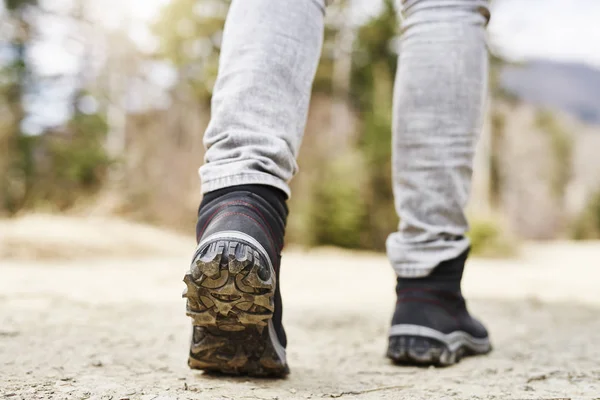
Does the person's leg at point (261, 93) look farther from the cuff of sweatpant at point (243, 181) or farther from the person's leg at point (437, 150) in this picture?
the person's leg at point (437, 150)

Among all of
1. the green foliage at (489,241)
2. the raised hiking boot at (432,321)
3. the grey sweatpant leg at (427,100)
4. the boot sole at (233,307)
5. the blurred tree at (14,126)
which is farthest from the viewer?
the blurred tree at (14,126)

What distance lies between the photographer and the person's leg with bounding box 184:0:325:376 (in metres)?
0.75

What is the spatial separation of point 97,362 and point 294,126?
20.7 inches

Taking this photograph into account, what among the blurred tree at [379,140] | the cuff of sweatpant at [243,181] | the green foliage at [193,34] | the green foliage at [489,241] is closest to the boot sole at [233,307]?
the cuff of sweatpant at [243,181]

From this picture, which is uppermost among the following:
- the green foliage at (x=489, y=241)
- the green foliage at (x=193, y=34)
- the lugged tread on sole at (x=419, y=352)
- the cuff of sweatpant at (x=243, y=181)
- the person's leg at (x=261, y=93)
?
the green foliage at (x=193, y=34)

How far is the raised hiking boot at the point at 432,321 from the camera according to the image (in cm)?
106

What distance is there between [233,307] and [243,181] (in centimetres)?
19

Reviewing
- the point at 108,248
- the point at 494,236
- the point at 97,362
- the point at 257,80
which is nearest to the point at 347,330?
the point at 97,362

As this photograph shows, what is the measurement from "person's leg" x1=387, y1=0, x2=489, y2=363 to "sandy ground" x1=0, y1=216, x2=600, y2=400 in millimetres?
146

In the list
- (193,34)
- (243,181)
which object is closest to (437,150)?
(243,181)

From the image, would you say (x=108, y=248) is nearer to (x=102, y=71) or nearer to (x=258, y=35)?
(x=258, y=35)

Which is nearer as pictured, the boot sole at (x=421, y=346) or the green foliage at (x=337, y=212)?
the boot sole at (x=421, y=346)

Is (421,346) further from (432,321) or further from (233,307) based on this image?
(233,307)

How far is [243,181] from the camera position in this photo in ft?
2.78
